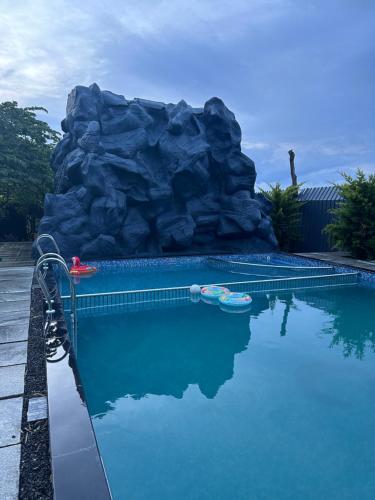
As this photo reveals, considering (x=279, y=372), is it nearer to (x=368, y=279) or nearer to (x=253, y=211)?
(x=368, y=279)

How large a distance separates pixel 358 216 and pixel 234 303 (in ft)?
27.3

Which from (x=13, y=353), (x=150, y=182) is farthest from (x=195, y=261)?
(x=13, y=353)

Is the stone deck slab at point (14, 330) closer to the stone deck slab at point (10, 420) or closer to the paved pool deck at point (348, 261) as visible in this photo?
the stone deck slab at point (10, 420)

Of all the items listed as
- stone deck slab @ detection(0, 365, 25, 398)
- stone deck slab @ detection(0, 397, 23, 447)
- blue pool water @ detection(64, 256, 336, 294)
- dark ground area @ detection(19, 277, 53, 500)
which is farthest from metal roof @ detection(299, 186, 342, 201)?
stone deck slab @ detection(0, 397, 23, 447)

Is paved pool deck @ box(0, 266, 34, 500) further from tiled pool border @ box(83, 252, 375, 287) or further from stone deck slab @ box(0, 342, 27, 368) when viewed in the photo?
tiled pool border @ box(83, 252, 375, 287)

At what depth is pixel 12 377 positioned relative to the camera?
3.22m

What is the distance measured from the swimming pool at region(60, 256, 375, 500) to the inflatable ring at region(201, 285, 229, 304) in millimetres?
907

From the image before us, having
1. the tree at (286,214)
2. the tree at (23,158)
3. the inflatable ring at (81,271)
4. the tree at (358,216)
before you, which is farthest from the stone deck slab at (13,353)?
the tree at (286,214)

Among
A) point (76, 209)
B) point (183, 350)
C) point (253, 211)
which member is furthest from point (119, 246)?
point (183, 350)

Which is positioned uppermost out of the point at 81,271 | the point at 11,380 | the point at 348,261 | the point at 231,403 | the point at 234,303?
the point at 348,261

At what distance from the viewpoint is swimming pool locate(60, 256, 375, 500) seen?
2736 mm

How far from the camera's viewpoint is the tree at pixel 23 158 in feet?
55.2

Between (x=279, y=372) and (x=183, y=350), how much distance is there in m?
1.55

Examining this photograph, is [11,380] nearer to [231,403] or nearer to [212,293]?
[231,403]
